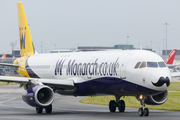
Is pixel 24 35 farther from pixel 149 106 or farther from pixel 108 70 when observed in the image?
pixel 108 70

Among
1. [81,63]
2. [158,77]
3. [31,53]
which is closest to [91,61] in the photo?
[81,63]

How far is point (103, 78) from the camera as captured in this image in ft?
86.8

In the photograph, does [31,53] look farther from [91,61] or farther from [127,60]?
[127,60]

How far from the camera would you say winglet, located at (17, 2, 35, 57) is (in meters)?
39.1

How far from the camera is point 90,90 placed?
2800 cm

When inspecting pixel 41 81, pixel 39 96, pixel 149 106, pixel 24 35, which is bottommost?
pixel 149 106

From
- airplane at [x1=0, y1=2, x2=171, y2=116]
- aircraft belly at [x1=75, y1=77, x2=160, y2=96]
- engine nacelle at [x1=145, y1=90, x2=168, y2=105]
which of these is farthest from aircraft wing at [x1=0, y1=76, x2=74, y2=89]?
engine nacelle at [x1=145, y1=90, x2=168, y2=105]

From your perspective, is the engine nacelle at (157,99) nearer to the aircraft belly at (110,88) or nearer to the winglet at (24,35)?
the aircraft belly at (110,88)

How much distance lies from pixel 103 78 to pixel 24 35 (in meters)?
15.5

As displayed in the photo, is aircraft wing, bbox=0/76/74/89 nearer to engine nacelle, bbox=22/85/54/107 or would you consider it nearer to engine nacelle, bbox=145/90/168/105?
engine nacelle, bbox=22/85/54/107

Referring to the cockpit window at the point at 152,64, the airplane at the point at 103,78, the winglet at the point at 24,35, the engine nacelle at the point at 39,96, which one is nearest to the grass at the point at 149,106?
the airplane at the point at 103,78

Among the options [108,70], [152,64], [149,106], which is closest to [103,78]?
[108,70]

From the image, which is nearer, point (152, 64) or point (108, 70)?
point (152, 64)

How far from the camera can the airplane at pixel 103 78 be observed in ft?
76.3
